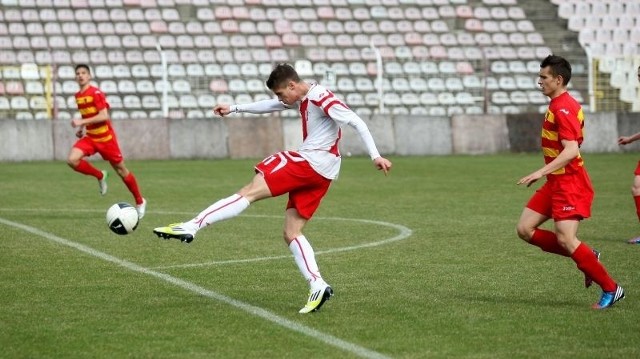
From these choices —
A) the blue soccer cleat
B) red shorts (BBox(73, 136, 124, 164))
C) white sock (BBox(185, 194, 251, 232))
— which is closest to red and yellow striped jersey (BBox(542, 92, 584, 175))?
the blue soccer cleat

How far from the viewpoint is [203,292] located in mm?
9023

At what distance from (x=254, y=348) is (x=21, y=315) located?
1967mm

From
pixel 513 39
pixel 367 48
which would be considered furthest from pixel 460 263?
pixel 513 39

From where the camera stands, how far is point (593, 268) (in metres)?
8.22

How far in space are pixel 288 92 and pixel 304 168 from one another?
548mm

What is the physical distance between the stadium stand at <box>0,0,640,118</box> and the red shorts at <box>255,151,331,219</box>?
20.8 m

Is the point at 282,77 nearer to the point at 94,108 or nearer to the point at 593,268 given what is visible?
the point at 593,268

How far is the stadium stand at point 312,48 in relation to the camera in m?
31.4

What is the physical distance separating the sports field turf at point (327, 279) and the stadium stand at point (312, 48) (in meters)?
13.3

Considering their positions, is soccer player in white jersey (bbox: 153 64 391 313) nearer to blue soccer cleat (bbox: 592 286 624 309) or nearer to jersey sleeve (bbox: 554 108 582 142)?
jersey sleeve (bbox: 554 108 582 142)

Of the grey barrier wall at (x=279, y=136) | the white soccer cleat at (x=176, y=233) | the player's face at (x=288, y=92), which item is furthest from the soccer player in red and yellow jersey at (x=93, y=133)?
the grey barrier wall at (x=279, y=136)

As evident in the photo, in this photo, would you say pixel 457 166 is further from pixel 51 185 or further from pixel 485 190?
pixel 51 185

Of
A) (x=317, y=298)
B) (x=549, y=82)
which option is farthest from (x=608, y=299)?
(x=317, y=298)

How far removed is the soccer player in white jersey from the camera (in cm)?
818
